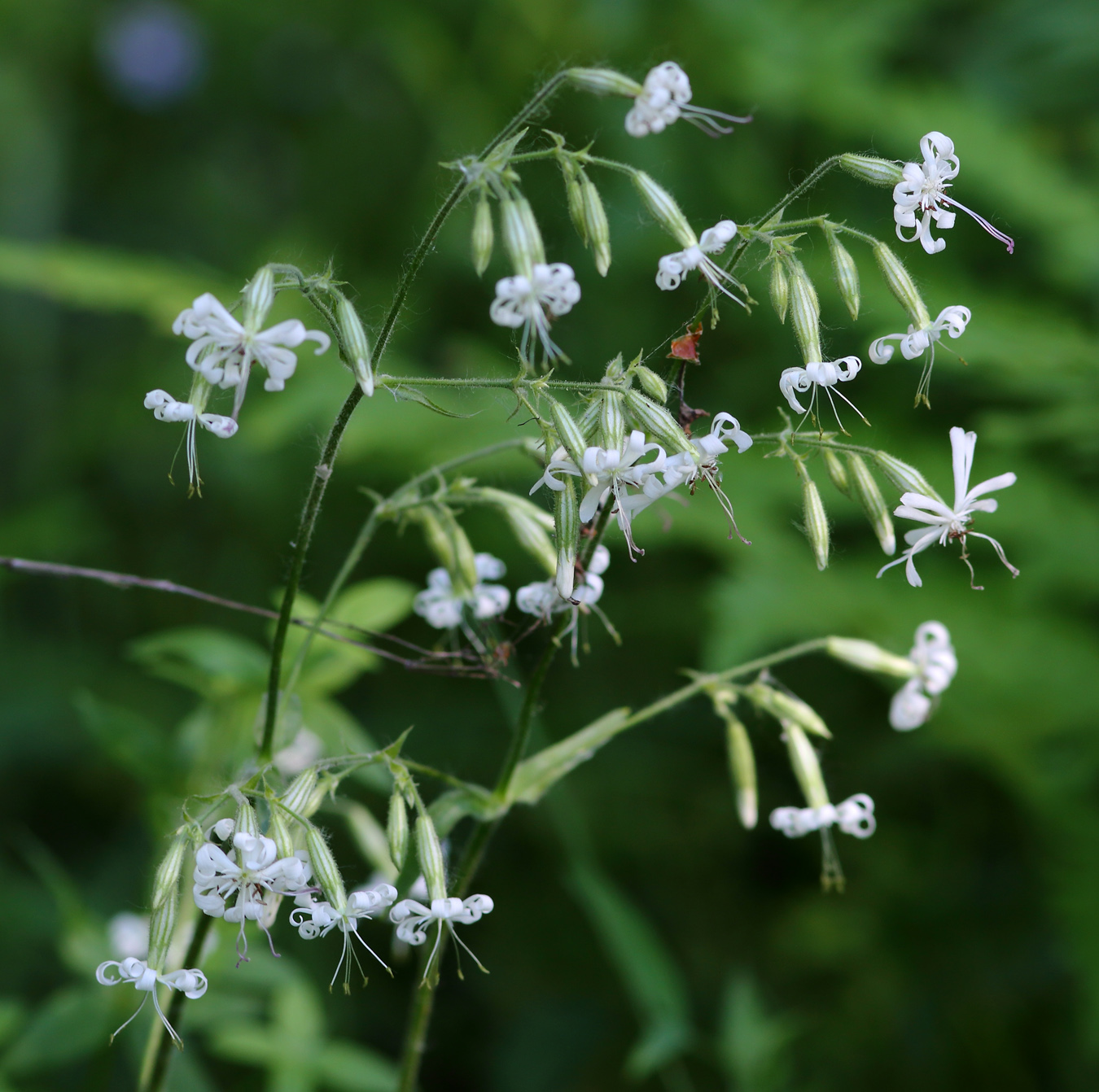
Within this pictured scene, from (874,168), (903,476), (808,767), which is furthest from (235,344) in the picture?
(808,767)

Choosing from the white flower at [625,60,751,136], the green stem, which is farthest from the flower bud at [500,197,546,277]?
the green stem

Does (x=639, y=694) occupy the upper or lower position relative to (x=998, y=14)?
lower

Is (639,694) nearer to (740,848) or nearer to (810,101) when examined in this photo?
(740,848)

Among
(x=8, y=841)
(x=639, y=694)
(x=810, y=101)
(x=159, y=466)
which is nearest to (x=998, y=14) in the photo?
(x=810, y=101)

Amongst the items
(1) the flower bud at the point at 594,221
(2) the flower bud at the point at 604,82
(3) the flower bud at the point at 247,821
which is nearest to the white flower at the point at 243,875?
(3) the flower bud at the point at 247,821

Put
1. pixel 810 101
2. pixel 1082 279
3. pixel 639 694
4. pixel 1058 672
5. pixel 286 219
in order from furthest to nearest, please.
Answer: pixel 286 219 < pixel 810 101 < pixel 639 694 < pixel 1082 279 < pixel 1058 672

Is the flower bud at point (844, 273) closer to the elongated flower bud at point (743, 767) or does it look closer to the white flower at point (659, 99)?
the white flower at point (659, 99)

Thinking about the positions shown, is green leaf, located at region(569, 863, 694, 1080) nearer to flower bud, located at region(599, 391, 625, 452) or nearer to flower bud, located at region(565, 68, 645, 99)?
flower bud, located at region(599, 391, 625, 452)
